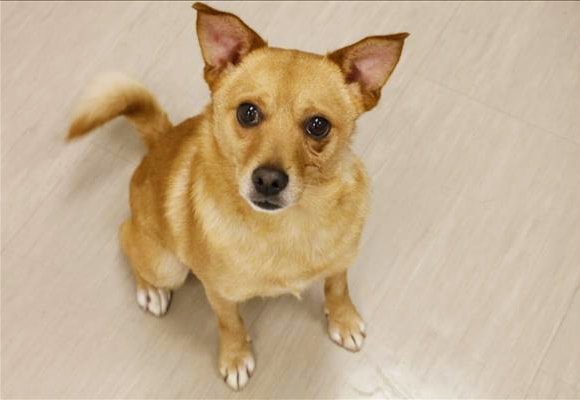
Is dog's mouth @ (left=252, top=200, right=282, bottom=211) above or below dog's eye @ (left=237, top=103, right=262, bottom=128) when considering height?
below

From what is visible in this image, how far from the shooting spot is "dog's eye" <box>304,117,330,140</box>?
1.12m

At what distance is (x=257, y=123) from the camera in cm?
111

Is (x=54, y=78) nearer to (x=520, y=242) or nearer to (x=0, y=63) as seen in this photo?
(x=0, y=63)

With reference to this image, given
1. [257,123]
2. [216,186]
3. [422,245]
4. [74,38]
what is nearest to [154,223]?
[216,186]

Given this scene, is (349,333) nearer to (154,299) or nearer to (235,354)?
(235,354)

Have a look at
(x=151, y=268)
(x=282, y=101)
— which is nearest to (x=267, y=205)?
(x=282, y=101)

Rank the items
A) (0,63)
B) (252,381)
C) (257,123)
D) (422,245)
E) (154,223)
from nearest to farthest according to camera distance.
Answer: (257,123)
(154,223)
(252,381)
(422,245)
(0,63)

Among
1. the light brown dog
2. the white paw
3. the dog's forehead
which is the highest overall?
the dog's forehead

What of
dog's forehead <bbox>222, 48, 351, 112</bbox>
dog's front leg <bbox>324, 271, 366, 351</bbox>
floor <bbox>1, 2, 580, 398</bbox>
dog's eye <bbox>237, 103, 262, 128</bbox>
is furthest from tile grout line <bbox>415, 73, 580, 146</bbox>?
dog's eye <bbox>237, 103, 262, 128</bbox>

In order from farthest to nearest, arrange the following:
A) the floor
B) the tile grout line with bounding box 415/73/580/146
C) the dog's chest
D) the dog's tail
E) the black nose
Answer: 1. the tile grout line with bounding box 415/73/580/146
2. the floor
3. the dog's tail
4. the dog's chest
5. the black nose

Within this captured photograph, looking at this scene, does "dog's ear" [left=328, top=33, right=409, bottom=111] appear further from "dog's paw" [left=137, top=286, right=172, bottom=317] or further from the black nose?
"dog's paw" [left=137, top=286, right=172, bottom=317]

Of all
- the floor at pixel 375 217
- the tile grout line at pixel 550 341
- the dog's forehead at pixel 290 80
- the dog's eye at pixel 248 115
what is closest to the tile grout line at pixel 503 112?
the floor at pixel 375 217

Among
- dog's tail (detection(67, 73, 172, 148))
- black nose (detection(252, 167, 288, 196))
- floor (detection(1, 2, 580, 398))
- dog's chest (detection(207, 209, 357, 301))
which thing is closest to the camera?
black nose (detection(252, 167, 288, 196))

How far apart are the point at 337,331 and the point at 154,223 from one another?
50 cm
